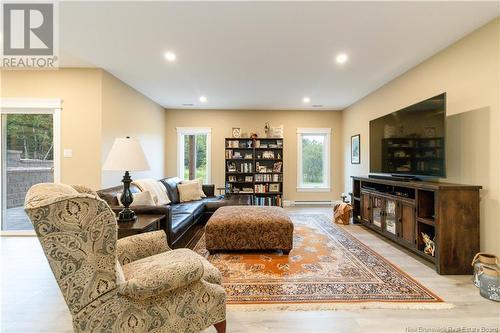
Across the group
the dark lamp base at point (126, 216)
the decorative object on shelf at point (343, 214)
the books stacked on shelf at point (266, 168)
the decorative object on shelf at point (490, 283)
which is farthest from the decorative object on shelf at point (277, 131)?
the decorative object on shelf at point (490, 283)

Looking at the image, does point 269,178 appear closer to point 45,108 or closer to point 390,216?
point 390,216

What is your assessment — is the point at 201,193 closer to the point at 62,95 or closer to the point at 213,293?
the point at 62,95

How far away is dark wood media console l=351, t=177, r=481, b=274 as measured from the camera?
246 cm

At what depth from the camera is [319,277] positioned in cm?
241

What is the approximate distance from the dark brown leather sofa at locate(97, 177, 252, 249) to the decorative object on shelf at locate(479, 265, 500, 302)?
301 centimetres

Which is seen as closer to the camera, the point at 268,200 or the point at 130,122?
the point at 130,122

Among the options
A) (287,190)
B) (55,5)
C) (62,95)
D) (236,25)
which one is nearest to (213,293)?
(236,25)

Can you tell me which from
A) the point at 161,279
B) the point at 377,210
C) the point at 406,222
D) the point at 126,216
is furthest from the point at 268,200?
the point at 161,279

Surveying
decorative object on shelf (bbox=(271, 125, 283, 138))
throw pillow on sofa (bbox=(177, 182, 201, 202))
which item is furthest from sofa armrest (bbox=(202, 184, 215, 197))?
decorative object on shelf (bbox=(271, 125, 283, 138))

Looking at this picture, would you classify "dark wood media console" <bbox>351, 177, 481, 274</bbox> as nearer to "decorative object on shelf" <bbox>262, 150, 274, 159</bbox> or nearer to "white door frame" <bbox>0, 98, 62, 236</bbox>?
"decorative object on shelf" <bbox>262, 150, 274, 159</bbox>

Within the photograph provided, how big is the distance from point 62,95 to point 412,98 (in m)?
5.34

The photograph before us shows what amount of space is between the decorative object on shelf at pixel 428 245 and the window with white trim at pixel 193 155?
486cm

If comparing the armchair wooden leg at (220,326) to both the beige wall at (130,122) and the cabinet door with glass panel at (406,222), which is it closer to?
the cabinet door with glass panel at (406,222)

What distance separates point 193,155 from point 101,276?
5638 mm
